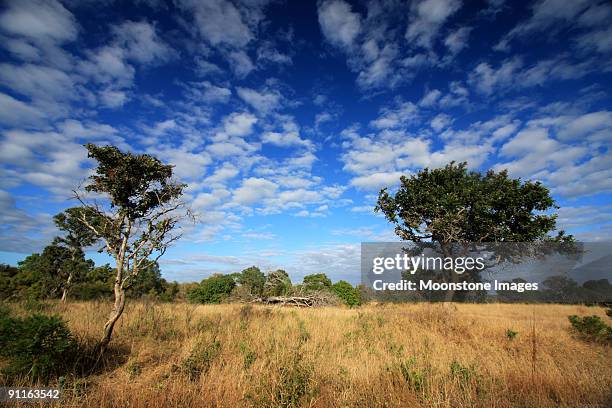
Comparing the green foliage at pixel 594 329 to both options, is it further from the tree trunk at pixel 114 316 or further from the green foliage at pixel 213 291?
the green foliage at pixel 213 291

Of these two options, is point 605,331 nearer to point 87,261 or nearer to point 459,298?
point 459,298

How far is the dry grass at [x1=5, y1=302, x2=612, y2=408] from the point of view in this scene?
13.5 ft

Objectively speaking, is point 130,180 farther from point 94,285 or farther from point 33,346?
point 94,285

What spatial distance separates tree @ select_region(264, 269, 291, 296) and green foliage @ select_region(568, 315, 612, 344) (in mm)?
17782

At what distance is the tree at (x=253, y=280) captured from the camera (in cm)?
2465

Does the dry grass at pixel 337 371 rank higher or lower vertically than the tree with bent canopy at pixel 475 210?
lower

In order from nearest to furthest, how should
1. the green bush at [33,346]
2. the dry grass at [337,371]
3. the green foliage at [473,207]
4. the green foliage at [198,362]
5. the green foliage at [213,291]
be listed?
the dry grass at [337,371]
the green bush at [33,346]
the green foliage at [198,362]
the green foliage at [473,207]
the green foliage at [213,291]

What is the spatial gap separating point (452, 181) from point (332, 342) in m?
20.2

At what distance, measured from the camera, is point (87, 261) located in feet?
86.8

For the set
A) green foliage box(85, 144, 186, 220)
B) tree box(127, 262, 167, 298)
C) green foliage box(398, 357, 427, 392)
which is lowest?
tree box(127, 262, 167, 298)

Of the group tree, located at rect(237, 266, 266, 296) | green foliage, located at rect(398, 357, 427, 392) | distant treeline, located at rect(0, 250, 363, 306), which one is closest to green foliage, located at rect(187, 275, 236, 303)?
distant treeline, located at rect(0, 250, 363, 306)

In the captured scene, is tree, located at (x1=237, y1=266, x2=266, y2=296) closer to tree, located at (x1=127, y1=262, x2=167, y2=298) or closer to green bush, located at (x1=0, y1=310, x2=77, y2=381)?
tree, located at (x1=127, y1=262, x2=167, y2=298)

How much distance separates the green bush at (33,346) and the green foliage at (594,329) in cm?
1425

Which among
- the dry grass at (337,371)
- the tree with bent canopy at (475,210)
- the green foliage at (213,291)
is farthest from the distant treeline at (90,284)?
the dry grass at (337,371)
